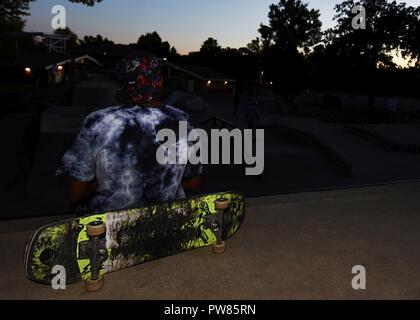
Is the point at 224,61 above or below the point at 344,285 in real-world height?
above

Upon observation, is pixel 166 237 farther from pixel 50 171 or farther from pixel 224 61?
pixel 224 61

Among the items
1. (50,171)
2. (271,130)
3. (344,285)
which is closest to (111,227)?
(344,285)

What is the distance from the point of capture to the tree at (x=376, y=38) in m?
41.6

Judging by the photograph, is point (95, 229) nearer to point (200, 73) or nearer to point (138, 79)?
point (138, 79)

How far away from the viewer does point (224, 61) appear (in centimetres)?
7106

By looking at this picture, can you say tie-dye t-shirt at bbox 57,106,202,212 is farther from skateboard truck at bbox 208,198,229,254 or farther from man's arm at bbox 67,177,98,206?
skateboard truck at bbox 208,198,229,254

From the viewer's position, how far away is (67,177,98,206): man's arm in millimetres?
2502

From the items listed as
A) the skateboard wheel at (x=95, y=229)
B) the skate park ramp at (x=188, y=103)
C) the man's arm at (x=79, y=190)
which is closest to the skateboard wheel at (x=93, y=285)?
the skateboard wheel at (x=95, y=229)

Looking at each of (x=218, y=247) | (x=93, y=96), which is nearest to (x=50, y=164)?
(x=218, y=247)

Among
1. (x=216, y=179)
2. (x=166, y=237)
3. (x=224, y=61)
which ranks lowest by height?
(x=216, y=179)

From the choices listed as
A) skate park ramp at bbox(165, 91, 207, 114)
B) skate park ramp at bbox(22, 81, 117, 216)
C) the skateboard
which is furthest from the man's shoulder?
skate park ramp at bbox(165, 91, 207, 114)

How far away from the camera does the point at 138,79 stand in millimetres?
2535

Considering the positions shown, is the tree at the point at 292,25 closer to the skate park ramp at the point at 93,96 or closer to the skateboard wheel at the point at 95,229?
the skate park ramp at the point at 93,96
